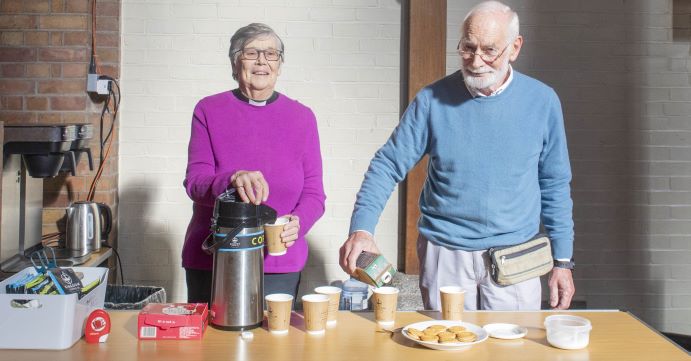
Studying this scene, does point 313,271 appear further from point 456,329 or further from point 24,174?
point 456,329

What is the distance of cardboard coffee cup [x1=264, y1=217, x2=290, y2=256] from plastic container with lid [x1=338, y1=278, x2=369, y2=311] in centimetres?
173

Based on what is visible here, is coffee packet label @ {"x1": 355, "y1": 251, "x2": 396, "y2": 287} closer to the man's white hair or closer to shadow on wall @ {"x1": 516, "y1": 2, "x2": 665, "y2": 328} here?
the man's white hair

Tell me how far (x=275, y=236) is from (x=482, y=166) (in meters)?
0.68

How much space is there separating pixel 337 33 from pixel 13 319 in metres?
2.87

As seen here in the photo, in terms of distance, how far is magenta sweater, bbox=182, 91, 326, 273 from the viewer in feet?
8.12

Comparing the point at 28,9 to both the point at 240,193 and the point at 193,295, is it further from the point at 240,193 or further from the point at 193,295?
the point at 240,193

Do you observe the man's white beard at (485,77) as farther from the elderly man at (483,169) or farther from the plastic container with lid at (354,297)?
the plastic container with lid at (354,297)

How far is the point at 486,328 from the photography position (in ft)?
6.31

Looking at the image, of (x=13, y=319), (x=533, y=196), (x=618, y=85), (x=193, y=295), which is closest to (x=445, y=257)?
(x=533, y=196)

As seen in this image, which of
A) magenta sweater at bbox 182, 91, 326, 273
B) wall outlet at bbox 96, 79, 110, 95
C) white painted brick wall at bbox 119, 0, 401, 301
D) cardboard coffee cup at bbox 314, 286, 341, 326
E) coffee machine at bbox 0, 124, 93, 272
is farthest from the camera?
white painted brick wall at bbox 119, 0, 401, 301

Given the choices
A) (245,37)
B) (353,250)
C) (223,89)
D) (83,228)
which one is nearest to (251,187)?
(353,250)

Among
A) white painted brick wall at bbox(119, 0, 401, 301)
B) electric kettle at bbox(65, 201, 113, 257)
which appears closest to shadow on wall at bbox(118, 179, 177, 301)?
white painted brick wall at bbox(119, 0, 401, 301)

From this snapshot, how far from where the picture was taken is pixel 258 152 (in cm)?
251

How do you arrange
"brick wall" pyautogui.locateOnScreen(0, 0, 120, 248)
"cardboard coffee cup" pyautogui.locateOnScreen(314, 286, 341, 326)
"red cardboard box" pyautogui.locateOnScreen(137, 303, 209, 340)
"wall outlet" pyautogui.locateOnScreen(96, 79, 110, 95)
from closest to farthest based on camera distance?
"red cardboard box" pyautogui.locateOnScreen(137, 303, 209, 340), "cardboard coffee cup" pyautogui.locateOnScreen(314, 286, 341, 326), "brick wall" pyautogui.locateOnScreen(0, 0, 120, 248), "wall outlet" pyautogui.locateOnScreen(96, 79, 110, 95)
